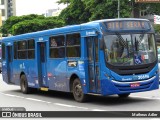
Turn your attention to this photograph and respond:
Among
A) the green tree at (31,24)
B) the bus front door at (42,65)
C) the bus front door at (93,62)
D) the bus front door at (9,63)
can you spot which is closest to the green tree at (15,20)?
the green tree at (31,24)

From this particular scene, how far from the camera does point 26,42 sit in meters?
19.9

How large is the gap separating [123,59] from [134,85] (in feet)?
2.90

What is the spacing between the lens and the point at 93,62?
46.7 ft

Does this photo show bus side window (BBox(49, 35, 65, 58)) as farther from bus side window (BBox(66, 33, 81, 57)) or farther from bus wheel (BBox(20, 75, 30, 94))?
bus wheel (BBox(20, 75, 30, 94))

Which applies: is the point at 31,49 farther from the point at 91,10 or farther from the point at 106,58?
the point at 91,10

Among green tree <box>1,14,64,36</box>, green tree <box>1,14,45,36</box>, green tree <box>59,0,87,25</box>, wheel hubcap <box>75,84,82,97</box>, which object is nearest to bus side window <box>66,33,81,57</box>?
wheel hubcap <box>75,84,82,97</box>

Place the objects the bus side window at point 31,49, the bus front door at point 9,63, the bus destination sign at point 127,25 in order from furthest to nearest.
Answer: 1. the bus front door at point 9,63
2. the bus side window at point 31,49
3. the bus destination sign at point 127,25

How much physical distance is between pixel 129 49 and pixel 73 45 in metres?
2.30

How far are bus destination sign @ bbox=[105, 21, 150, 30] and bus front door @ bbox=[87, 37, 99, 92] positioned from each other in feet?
2.05

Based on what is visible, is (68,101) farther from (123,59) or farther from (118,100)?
(123,59)

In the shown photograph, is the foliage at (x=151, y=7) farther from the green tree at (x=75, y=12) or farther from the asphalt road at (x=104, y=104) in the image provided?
the asphalt road at (x=104, y=104)

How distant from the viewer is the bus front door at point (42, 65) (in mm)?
18016

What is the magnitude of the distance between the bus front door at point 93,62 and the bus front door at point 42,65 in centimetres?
385

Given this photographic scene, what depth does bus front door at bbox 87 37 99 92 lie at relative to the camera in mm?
14077
